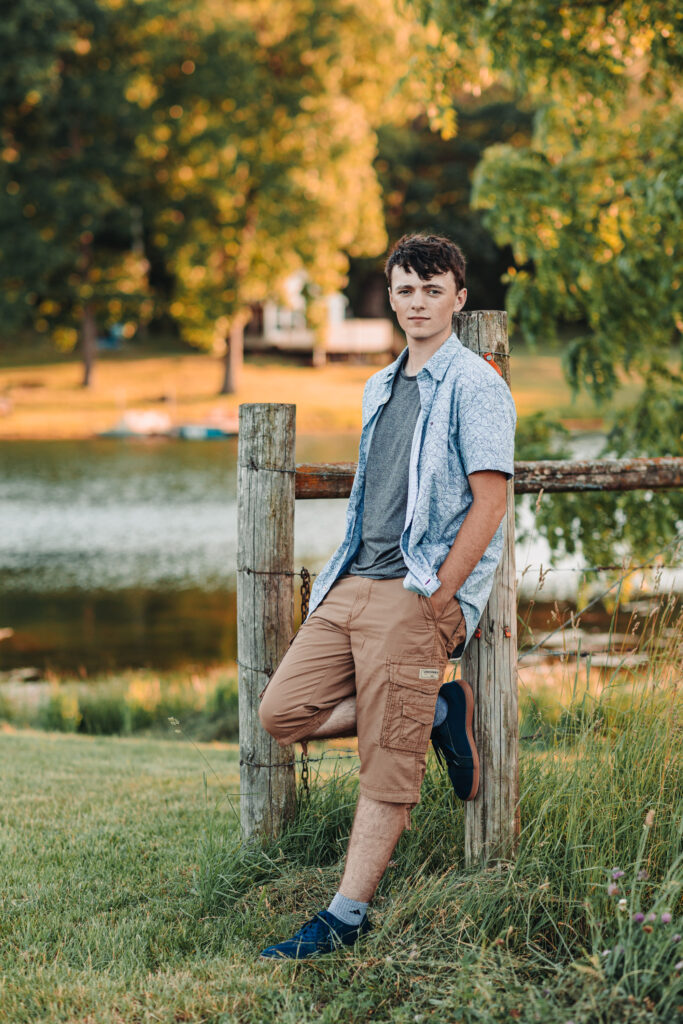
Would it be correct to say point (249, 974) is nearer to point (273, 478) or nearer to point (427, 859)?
point (427, 859)

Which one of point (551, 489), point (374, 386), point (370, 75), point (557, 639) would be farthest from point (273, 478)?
point (370, 75)

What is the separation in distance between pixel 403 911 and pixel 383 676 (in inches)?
28.1

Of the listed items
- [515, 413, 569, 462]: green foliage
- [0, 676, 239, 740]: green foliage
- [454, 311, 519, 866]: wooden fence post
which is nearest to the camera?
[454, 311, 519, 866]: wooden fence post

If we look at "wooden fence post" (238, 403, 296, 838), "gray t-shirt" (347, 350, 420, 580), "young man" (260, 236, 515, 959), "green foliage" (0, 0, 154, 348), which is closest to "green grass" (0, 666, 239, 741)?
"wooden fence post" (238, 403, 296, 838)

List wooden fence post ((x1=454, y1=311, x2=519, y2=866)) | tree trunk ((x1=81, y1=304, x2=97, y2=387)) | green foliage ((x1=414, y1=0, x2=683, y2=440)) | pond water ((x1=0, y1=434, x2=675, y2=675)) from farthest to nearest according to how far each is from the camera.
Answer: tree trunk ((x1=81, y1=304, x2=97, y2=387)) → pond water ((x1=0, y1=434, x2=675, y2=675)) → green foliage ((x1=414, y1=0, x2=683, y2=440)) → wooden fence post ((x1=454, y1=311, x2=519, y2=866))

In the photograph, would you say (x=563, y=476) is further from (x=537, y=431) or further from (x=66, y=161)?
(x=66, y=161)

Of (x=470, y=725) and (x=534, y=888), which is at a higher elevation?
(x=470, y=725)

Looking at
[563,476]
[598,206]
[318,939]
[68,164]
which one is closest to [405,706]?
[318,939]

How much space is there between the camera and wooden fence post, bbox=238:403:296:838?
3604 millimetres

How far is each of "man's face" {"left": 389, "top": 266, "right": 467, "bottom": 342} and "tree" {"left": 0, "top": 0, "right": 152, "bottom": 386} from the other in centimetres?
3033

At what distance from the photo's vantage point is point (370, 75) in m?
31.9

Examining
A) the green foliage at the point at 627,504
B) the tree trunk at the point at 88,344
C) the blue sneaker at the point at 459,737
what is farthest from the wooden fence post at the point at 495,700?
the tree trunk at the point at 88,344

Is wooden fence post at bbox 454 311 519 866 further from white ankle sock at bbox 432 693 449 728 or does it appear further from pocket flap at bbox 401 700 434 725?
pocket flap at bbox 401 700 434 725

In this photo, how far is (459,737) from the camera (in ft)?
10.7
